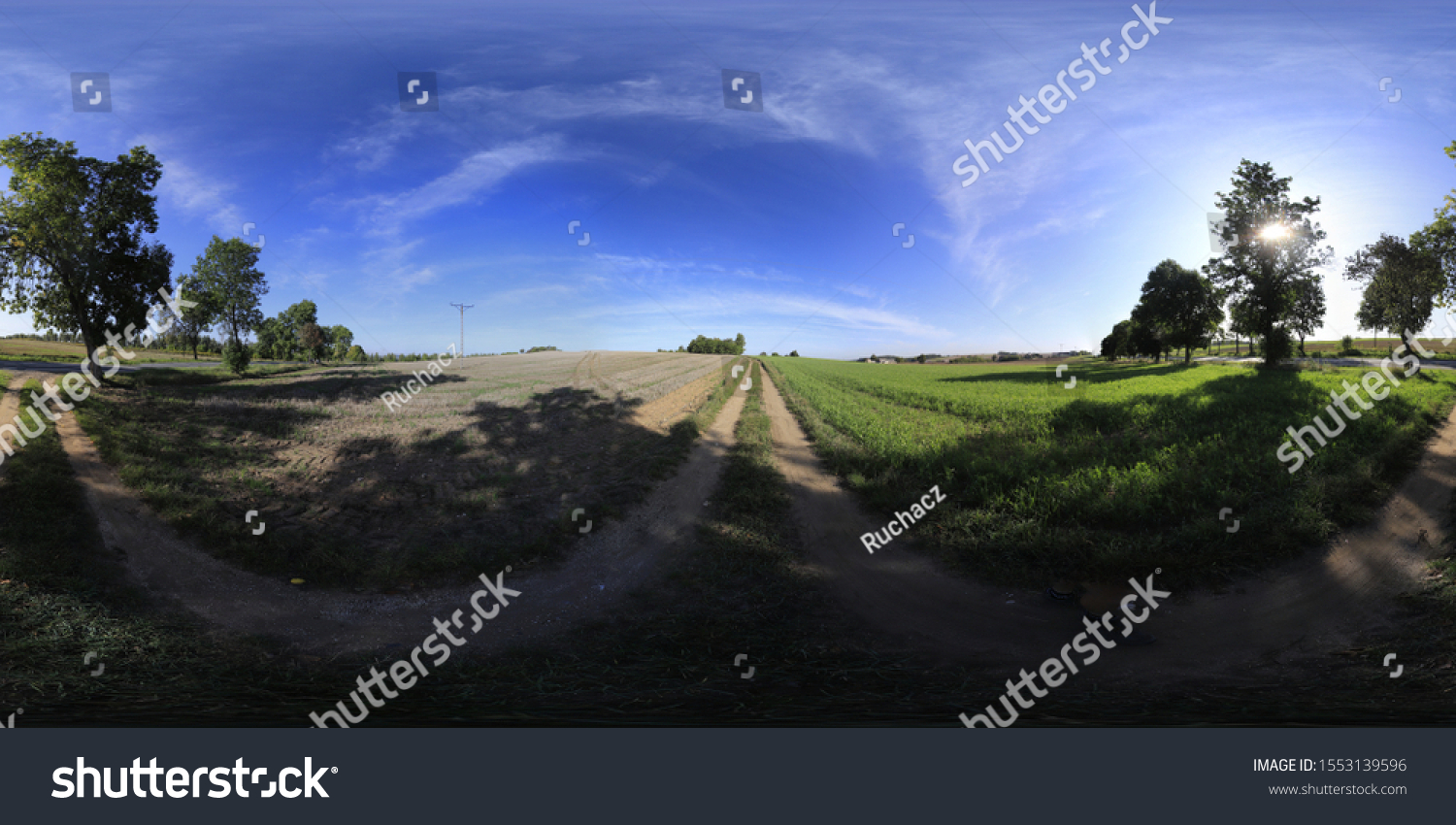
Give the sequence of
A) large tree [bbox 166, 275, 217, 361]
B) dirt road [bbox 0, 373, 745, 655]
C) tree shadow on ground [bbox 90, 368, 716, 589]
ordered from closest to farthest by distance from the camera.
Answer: dirt road [bbox 0, 373, 745, 655]
tree shadow on ground [bbox 90, 368, 716, 589]
large tree [bbox 166, 275, 217, 361]

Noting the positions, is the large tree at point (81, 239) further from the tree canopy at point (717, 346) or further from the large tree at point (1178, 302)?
the large tree at point (1178, 302)

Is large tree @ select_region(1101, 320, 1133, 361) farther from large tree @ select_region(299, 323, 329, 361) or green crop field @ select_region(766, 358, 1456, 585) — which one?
large tree @ select_region(299, 323, 329, 361)

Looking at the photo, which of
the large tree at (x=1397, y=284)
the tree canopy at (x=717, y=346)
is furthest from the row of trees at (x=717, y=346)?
the large tree at (x=1397, y=284)

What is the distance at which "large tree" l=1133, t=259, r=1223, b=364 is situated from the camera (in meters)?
5.08

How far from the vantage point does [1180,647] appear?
289cm

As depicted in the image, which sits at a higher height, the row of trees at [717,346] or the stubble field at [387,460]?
the row of trees at [717,346]

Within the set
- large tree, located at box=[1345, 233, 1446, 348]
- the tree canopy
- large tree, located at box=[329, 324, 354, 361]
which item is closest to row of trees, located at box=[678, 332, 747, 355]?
the tree canopy

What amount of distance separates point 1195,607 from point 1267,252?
15.7ft

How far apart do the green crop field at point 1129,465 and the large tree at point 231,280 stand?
5889 mm

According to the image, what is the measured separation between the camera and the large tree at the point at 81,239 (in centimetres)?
414

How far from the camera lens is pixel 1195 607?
10.3 feet

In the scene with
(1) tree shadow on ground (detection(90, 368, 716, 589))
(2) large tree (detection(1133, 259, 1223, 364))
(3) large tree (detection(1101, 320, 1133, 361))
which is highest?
(2) large tree (detection(1133, 259, 1223, 364))

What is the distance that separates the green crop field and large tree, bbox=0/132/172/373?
23.3ft

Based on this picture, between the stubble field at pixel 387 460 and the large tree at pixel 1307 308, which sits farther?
the large tree at pixel 1307 308
